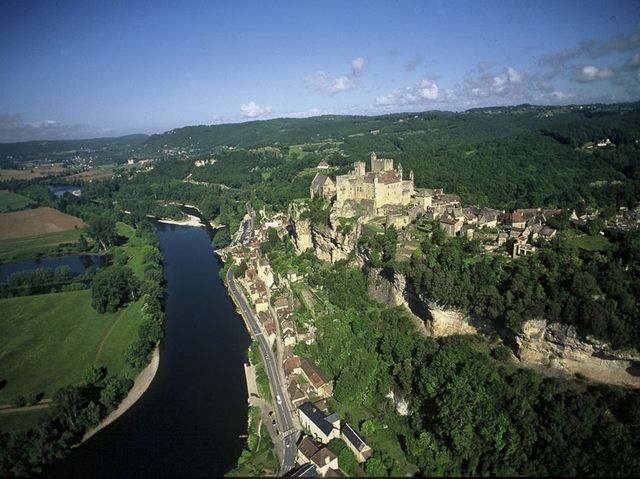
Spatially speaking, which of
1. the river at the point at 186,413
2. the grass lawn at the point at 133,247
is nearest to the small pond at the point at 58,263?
A: the grass lawn at the point at 133,247

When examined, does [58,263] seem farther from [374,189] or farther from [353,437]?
[353,437]

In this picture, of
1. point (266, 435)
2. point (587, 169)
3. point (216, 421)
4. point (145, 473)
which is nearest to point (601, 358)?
point (266, 435)

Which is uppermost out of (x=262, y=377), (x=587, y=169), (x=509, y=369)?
(x=587, y=169)

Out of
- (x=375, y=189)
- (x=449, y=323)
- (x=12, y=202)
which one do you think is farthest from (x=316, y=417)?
(x=12, y=202)

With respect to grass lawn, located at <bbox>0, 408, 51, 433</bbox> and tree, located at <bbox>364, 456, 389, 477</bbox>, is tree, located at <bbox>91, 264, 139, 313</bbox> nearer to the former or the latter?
grass lawn, located at <bbox>0, 408, 51, 433</bbox>

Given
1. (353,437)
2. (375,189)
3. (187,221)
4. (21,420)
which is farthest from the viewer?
(187,221)

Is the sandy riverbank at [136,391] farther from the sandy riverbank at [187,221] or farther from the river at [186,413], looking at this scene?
the sandy riverbank at [187,221]

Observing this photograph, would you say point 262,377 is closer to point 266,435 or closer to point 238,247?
point 266,435
